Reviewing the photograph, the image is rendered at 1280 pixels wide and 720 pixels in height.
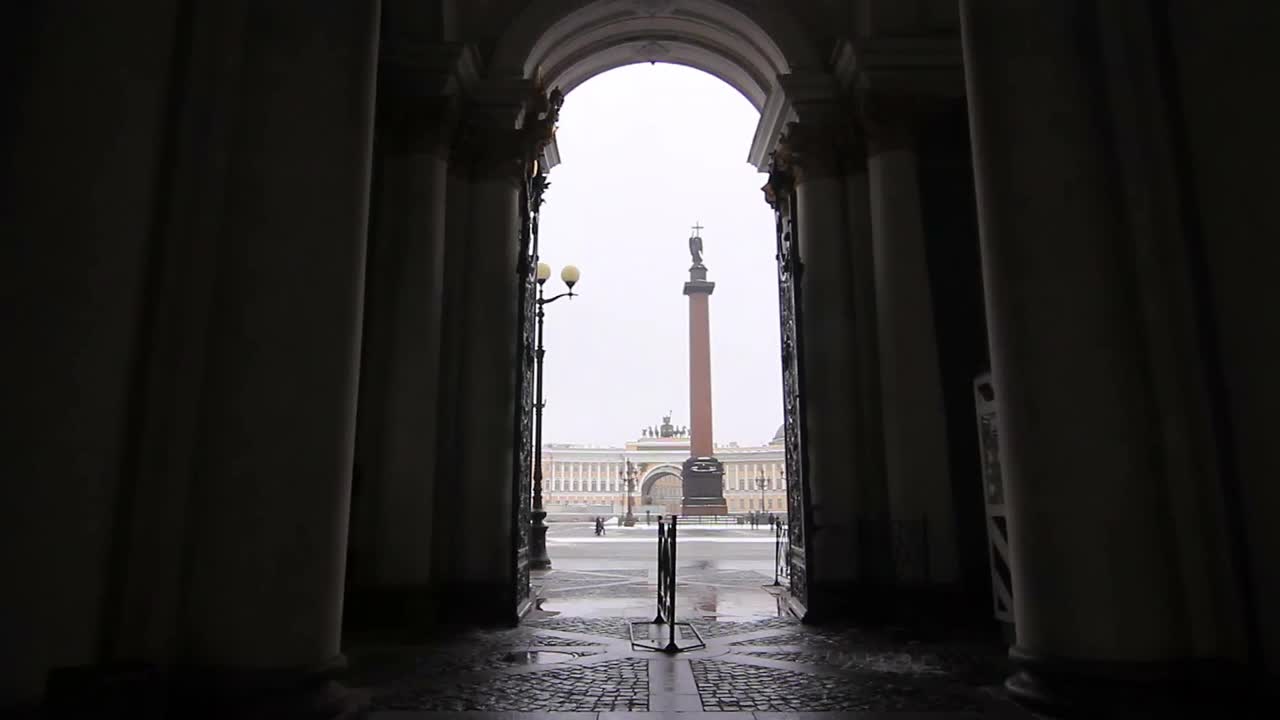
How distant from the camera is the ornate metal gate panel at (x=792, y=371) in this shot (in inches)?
427

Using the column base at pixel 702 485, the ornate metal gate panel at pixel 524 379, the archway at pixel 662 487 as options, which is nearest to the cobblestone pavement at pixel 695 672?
the ornate metal gate panel at pixel 524 379

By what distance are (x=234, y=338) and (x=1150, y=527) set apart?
16.7 ft

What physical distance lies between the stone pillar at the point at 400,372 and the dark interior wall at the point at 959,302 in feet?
21.4

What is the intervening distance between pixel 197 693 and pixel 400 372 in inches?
251

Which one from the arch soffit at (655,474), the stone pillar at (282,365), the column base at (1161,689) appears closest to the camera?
the stone pillar at (282,365)

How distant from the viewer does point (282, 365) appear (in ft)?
14.4

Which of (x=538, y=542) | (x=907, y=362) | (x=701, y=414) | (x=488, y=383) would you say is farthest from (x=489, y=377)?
(x=701, y=414)

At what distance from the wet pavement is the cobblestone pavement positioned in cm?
1

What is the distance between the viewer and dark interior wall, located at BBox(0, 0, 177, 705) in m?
3.46

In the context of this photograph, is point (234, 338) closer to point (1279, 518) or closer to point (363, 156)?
point (363, 156)

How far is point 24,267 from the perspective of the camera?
3508 mm

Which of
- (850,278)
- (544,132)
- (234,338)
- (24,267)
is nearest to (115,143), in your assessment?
(24,267)

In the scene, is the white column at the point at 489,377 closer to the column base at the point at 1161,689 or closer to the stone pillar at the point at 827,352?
Result: the stone pillar at the point at 827,352

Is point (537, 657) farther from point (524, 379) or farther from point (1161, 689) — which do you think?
point (1161, 689)
